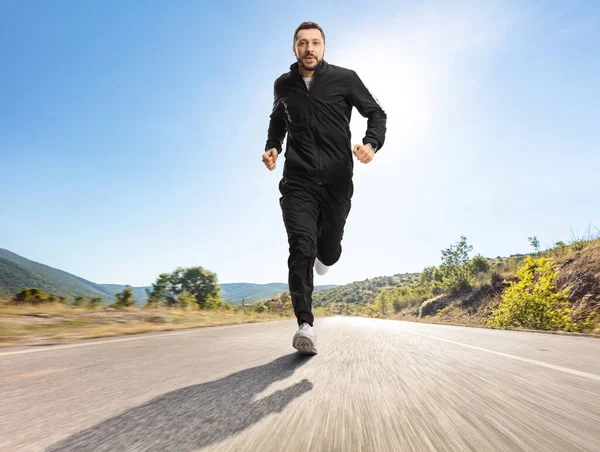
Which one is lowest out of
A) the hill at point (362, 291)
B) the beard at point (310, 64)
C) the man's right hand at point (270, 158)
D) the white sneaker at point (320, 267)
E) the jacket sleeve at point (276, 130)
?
the white sneaker at point (320, 267)

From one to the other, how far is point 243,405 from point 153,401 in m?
0.39

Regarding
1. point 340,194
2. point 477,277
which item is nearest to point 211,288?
point 477,277

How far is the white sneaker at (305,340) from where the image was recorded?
2.79m

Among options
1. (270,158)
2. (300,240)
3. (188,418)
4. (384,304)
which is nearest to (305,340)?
(300,240)

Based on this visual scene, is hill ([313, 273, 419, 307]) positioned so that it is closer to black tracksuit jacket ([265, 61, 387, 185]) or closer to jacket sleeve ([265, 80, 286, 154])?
jacket sleeve ([265, 80, 286, 154])

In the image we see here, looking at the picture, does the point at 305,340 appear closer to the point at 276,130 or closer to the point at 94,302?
the point at 276,130

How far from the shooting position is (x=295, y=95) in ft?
12.2

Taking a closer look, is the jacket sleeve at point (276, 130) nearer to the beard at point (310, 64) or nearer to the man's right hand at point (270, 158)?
the man's right hand at point (270, 158)

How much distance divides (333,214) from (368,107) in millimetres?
1193

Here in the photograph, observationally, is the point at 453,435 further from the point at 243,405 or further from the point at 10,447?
the point at 10,447

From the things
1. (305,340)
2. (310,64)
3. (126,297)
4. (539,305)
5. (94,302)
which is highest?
(310,64)

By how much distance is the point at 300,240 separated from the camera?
10.5ft

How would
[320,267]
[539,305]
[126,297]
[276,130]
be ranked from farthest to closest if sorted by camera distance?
[126,297]
[539,305]
[320,267]
[276,130]

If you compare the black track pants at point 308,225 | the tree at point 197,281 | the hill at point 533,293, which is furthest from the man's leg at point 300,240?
the tree at point 197,281
